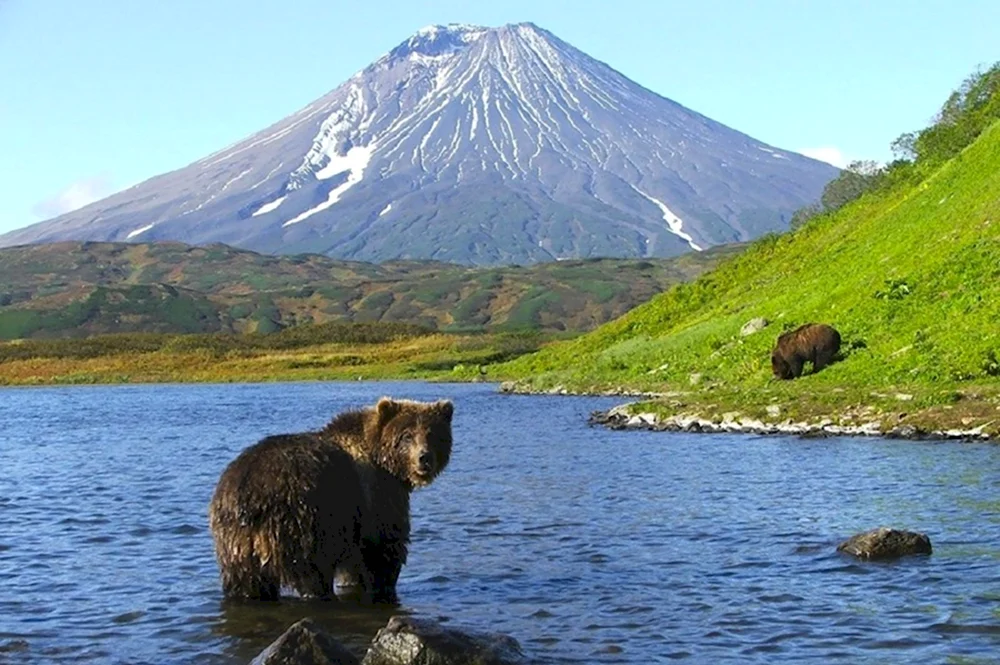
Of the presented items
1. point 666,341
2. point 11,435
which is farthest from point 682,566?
point 666,341

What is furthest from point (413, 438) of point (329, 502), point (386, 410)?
point (329, 502)

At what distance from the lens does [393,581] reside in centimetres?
1562

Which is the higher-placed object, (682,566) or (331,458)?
(331,458)

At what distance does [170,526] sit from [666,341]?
151 ft

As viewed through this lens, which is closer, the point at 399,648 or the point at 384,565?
the point at 399,648

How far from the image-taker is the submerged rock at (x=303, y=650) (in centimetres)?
1200

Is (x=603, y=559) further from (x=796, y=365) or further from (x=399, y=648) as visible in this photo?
(x=796, y=365)

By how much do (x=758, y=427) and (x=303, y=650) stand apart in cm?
2737

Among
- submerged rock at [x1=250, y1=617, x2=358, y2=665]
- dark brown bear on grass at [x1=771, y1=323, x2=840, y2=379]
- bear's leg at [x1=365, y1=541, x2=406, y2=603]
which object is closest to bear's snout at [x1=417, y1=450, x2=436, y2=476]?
bear's leg at [x1=365, y1=541, x2=406, y2=603]

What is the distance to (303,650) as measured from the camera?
12.0 metres

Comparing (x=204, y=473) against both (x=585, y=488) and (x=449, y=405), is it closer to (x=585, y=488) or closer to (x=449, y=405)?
(x=585, y=488)

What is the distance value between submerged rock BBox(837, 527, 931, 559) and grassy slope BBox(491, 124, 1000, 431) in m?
14.0

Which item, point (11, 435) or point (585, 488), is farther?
point (11, 435)

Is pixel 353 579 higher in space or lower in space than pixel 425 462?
lower
